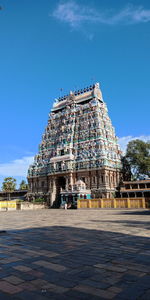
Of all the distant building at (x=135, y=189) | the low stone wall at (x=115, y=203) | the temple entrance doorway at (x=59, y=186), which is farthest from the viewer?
the temple entrance doorway at (x=59, y=186)

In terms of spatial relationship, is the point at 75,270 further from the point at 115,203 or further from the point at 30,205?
the point at 30,205

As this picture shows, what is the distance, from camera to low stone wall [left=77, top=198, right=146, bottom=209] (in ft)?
94.1

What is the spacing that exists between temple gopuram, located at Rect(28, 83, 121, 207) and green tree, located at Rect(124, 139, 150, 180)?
3183mm

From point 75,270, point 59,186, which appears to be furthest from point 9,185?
point 75,270

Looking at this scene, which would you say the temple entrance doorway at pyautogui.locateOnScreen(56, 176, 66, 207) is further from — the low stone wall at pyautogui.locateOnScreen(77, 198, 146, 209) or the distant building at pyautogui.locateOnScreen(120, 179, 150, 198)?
the low stone wall at pyautogui.locateOnScreen(77, 198, 146, 209)

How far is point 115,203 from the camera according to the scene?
30.6 meters

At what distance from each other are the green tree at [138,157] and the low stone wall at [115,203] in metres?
23.7

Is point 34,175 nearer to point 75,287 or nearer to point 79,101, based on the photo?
point 79,101

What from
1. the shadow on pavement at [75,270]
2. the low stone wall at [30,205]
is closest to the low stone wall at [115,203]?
the low stone wall at [30,205]

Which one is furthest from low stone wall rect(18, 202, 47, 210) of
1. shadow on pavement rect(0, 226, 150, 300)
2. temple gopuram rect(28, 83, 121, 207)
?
shadow on pavement rect(0, 226, 150, 300)

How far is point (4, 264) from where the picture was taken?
521 cm

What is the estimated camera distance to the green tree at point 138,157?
Result: 2096 inches

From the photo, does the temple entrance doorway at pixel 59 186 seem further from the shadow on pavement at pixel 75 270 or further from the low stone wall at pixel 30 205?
the shadow on pavement at pixel 75 270

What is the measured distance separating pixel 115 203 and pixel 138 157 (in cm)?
2535
